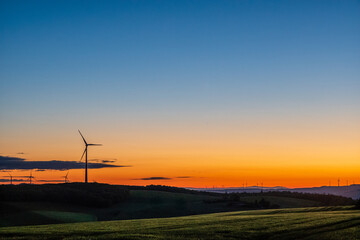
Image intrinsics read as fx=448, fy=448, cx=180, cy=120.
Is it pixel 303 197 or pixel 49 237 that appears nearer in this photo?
pixel 49 237

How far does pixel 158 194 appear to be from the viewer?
142 metres

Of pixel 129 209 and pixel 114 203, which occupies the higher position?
pixel 114 203

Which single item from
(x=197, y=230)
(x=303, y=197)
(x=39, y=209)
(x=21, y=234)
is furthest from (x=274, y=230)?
(x=303, y=197)

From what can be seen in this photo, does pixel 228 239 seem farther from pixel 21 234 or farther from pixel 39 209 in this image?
pixel 39 209

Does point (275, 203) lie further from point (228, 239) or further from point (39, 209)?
point (228, 239)

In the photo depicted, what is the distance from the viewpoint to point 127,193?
457 ft

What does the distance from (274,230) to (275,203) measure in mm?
93377

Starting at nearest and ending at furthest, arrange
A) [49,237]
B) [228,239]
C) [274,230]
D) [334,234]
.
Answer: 1. [334,234]
2. [228,239]
3. [274,230]
4. [49,237]

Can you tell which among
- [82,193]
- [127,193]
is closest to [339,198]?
[127,193]

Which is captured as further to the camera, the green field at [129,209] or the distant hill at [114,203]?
the distant hill at [114,203]

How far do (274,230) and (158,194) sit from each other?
107 metres

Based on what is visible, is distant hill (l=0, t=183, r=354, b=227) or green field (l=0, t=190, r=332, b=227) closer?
green field (l=0, t=190, r=332, b=227)

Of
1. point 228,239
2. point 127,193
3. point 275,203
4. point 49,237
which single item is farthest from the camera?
point 127,193

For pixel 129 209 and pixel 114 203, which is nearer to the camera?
pixel 129 209
